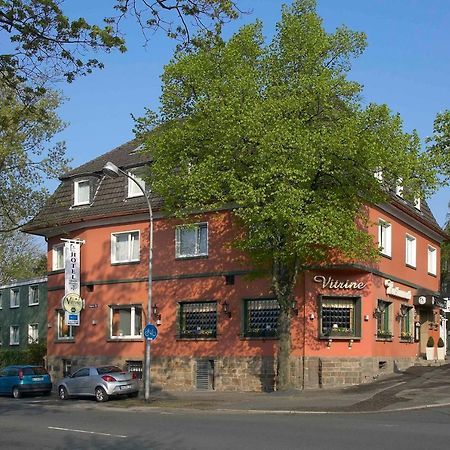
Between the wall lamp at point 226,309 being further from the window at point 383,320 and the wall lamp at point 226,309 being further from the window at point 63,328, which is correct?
the window at point 63,328

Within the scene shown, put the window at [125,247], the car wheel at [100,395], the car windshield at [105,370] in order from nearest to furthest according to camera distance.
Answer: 1. the car wheel at [100,395]
2. the car windshield at [105,370]
3. the window at [125,247]

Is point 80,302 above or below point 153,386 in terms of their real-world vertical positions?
above

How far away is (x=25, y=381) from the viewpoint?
32.2 metres

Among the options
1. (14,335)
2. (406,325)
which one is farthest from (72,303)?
(14,335)

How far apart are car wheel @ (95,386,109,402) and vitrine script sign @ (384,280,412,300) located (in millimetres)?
12051

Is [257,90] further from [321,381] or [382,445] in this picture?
[382,445]

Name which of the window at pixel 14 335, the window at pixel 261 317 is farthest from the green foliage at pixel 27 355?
the window at pixel 261 317

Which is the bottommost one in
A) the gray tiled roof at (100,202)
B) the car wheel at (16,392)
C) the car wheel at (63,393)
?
the car wheel at (16,392)

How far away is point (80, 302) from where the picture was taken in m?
33.3

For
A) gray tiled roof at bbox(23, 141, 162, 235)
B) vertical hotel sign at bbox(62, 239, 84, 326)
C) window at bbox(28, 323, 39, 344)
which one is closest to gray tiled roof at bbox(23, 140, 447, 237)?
gray tiled roof at bbox(23, 141, 162, 235)

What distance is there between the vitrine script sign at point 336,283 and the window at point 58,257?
46.5 feet

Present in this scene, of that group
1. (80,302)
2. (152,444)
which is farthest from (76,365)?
(152,444)

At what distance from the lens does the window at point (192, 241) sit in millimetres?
32375

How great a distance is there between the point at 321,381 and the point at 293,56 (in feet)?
38.8
